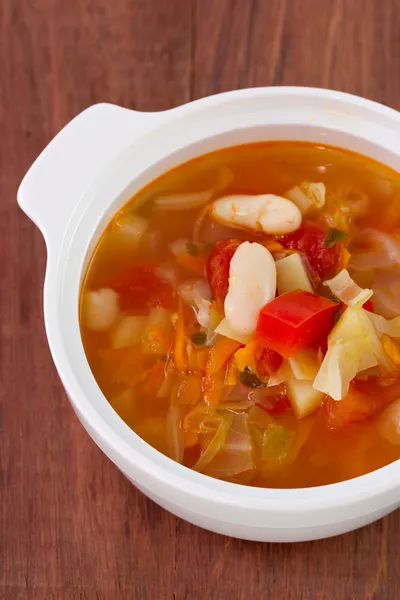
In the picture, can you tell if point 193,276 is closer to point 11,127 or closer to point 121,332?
point 121,332

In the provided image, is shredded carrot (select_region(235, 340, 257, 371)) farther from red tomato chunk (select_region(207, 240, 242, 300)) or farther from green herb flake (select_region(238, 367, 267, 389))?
red tomato chunk (select_region(207, 240, 242, 300))

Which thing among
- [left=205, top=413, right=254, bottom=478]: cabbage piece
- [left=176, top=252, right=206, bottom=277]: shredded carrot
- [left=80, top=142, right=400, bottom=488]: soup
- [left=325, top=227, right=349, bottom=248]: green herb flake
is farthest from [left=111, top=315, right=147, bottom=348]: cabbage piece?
[left=325, top=227, right=349, bottom=248]: green herb flake

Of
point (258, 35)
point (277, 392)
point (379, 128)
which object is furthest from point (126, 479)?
point (258, 35)

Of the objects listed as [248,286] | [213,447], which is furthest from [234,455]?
[248,286]

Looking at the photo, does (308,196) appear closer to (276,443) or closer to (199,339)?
(199,339)

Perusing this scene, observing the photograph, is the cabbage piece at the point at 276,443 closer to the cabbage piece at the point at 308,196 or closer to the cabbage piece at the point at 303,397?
the cabbage piece at the point at 303,397

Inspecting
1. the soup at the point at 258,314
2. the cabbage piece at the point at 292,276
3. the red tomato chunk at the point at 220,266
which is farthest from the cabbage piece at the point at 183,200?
the cabbage piece at the point at 292,276
